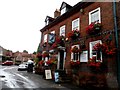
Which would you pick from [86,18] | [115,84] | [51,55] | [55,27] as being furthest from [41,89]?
[55,27]

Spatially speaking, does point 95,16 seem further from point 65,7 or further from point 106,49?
point 65,7

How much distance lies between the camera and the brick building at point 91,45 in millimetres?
10273

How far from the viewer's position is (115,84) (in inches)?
387

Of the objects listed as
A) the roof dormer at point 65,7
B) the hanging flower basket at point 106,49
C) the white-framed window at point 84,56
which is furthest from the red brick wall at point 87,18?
the roof dormer at point 65,7

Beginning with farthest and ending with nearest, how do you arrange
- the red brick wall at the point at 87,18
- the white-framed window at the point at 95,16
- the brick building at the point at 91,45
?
the white-framed window at the point at 95,16 → the red brick wall at the point at 87,18 → the brick building at the point at 91,45

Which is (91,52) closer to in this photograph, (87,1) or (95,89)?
(95,89)

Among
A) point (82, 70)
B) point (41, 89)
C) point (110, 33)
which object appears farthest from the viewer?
point (82, 70)

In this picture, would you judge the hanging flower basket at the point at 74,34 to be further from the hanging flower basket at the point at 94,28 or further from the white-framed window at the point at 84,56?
the hanging flower basket at the point at 94,28

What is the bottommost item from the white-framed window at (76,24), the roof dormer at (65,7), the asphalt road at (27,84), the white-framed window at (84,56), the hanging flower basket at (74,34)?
the asphalt road at (27,84)

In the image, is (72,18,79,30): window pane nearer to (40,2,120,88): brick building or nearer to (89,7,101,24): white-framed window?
(40,2,120,88): brick building

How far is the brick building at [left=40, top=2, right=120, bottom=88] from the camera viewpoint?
33.7 ft

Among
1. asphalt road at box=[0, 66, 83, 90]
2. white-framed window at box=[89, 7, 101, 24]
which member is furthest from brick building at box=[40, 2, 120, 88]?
asphalt road at box=[0, 66, 83, 90]

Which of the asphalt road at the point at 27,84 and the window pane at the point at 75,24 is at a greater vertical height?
the window pane at the point at 75,24

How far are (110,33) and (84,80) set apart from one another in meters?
3.89
